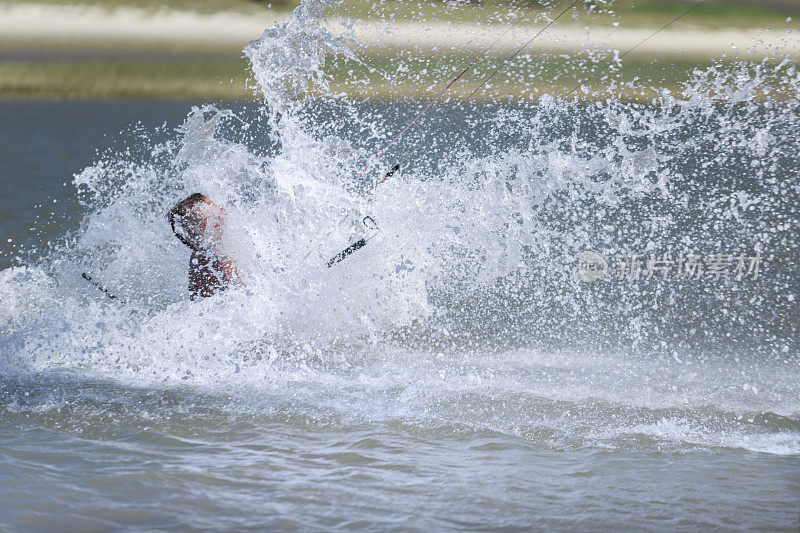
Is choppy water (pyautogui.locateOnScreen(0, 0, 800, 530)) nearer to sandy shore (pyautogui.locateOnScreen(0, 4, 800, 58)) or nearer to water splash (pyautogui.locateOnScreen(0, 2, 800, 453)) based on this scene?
water splash (pyautogui.locateOnScreen(0, 2, 800, 453))

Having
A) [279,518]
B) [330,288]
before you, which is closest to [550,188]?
[330,288]

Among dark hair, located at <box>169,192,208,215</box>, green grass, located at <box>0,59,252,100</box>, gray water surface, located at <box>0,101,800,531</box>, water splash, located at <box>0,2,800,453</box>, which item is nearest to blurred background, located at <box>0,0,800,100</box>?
green grass, located at <box>0,59,252,100</box>

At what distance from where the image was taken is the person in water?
16.7ft

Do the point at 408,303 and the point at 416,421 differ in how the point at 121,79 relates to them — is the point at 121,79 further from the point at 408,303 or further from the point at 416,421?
the point at 416,421

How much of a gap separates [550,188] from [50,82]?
2607 cm

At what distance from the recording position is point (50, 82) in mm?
27734

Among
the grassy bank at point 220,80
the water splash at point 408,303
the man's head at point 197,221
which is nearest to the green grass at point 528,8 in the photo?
the grassy bank at point 220,80

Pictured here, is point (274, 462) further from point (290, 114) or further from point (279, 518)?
point (290, 114)

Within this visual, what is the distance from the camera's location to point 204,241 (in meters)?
5.18

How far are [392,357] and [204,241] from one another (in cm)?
148

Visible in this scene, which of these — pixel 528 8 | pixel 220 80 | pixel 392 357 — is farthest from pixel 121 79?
pixel 392 357

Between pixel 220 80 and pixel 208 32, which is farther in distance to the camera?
pixel 220 80

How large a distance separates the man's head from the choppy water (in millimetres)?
224

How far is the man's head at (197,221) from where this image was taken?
5078 mm
